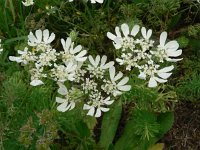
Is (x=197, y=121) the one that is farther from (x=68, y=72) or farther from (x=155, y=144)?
(x=68, y=72)

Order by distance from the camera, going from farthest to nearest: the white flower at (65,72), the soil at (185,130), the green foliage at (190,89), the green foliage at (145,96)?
the soil at (185,130) → the green foliage at (190,89) → the green foliage at (145,96) → the white flower at (65,72)

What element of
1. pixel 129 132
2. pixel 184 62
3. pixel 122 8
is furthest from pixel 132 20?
pixel 129 132

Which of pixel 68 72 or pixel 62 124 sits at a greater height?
pixel 68 72

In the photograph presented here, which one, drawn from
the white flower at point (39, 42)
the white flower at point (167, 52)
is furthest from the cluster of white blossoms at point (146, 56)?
the white flower at point (39, 42)

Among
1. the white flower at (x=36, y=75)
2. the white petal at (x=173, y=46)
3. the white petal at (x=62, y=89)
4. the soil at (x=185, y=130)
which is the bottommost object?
the soil at (x=185, y=130)

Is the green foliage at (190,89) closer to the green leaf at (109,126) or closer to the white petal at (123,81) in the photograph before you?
the green leaf at (109,126)

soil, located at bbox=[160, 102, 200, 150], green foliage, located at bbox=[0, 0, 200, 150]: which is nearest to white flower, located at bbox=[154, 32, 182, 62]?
green foliage, located at bbox=[0, 0, 200, 150]

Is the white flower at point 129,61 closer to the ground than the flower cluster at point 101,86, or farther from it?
farther from it
